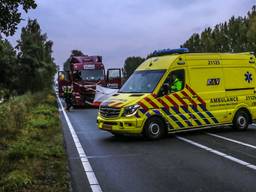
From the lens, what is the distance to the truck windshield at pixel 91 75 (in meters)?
34.2

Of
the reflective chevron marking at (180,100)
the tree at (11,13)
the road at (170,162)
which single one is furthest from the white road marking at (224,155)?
the tree at (11,13)

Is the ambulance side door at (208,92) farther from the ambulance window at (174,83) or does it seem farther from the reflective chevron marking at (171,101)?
the reflective chevron marking at (171,101)

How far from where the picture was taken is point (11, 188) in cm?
763

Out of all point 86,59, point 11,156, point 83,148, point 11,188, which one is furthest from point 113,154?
point 86,59

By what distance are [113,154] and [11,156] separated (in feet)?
8.45

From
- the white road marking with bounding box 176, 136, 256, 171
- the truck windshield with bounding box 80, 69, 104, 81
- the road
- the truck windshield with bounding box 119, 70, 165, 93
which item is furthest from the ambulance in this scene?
the truck windshield with bounding box 80, 69, 104, 81

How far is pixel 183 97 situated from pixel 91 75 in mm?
20171

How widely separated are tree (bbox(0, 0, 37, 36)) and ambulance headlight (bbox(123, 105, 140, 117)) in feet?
22.1

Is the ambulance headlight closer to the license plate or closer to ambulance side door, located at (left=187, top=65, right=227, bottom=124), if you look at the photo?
the license plate

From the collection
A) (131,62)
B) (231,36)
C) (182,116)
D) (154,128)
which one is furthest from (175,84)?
(131,62)

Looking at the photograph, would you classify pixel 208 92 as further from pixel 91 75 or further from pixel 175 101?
pixel 91 75

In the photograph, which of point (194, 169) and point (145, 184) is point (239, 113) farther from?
point (145, 184)

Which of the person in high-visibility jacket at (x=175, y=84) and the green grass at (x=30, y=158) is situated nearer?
the green grass at (x=30, y=158)

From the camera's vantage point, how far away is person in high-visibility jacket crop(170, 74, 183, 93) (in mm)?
14625
